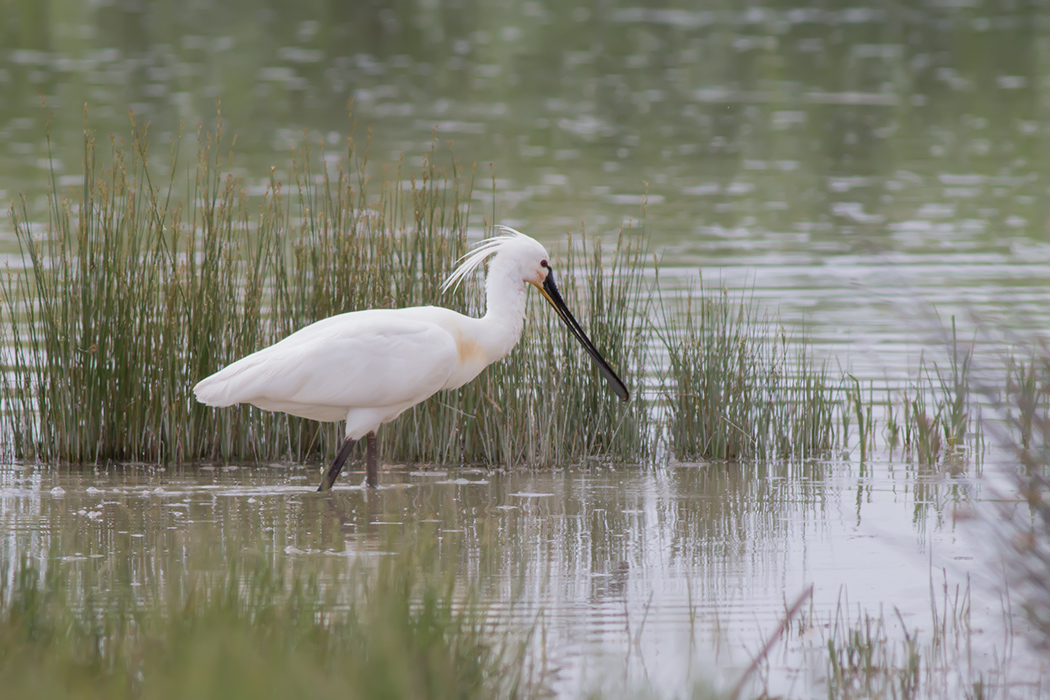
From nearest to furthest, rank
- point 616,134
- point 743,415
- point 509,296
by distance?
1. point 509,296
2. point 743,415
3. point 616,134

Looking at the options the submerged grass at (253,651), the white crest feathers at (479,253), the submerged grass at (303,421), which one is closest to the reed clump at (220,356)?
the submerged grass at (303,421)

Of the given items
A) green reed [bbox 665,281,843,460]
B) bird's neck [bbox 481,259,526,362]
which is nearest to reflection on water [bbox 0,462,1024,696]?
green reed [bbox 665,281,843,460]

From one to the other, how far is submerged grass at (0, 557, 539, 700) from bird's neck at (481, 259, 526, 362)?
318 cm

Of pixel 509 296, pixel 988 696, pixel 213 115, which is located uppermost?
pixel 213 115

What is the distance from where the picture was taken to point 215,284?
8.20m

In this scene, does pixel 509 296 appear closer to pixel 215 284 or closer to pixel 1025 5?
pixel 215 284

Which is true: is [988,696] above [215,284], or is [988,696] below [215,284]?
below

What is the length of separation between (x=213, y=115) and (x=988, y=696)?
20341 millimetres

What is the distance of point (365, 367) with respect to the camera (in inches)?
286

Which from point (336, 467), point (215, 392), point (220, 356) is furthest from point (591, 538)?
point (220, 356)

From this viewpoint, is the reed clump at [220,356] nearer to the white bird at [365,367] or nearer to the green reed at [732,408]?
the green reed at [732,408]

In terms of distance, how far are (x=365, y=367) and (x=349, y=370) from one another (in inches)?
3.4

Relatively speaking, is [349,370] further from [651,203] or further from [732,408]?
[651,203]

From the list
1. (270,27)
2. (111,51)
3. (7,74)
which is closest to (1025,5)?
(270,27)
